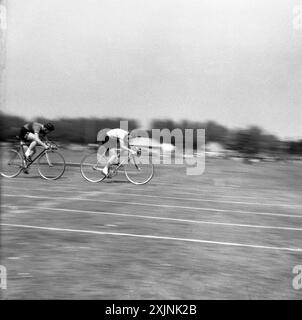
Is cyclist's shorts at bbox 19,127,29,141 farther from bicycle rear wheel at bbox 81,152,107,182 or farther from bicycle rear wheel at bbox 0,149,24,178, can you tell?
bicycle rear wheel at bbox 81,152,107,182

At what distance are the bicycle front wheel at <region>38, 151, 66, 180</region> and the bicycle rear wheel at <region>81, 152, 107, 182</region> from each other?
0.58 meters

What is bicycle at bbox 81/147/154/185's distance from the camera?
12.7 metres

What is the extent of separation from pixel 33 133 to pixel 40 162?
809 mm

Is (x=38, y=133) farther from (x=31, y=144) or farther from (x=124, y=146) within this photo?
(x=124, y=146)

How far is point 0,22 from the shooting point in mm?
5469

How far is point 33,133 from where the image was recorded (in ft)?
40.8

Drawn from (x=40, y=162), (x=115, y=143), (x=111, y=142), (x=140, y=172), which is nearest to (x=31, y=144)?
(x=40, y=162)

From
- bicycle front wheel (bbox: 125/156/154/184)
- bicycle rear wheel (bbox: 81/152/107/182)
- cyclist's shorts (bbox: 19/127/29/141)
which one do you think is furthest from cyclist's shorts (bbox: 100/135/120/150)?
cyclist's shorts (bbox: 19/127/29/141)

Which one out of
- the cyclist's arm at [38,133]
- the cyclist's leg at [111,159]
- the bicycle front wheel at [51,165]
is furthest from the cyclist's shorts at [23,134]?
the cyclist's leg at [111,159]

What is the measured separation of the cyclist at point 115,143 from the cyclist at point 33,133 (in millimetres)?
1435
